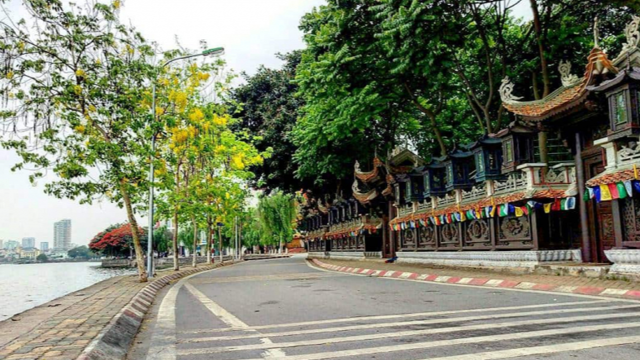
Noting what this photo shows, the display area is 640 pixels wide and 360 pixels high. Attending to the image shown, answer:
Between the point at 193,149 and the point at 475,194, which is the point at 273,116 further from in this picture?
the point at 475,194

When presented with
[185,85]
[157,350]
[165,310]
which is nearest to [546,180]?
[165,310]

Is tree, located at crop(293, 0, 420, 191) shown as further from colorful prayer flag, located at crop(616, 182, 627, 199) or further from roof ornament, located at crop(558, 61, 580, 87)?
colorful prayer flag, located at crop(616, 182, 627, 199)

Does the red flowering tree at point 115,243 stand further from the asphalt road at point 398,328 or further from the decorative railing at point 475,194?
the asphalt road at point 398,328

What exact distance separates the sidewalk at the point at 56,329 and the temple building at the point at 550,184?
33.9 feet

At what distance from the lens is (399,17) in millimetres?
16016

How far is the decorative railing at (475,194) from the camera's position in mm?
17438

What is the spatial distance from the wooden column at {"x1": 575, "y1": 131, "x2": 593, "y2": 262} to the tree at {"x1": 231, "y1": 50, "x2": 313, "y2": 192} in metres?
19.1

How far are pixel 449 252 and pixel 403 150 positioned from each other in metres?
8.65

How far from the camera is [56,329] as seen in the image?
6.90 m

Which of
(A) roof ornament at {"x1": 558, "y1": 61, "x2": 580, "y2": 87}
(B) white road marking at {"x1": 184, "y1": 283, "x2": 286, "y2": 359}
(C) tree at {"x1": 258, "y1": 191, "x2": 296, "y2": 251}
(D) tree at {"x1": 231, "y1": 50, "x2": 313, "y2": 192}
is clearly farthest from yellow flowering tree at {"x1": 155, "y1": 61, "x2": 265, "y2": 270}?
(C) tree at {"x1": 258, "y1": 191, "x2": 296, "y2": 251}

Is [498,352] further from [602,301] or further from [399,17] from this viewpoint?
[399,17]

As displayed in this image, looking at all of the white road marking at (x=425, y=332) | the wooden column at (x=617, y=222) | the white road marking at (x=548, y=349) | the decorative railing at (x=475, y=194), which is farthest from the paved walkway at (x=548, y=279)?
the white road marking at (x=548, y=349)

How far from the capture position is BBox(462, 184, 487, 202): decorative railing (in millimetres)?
17438

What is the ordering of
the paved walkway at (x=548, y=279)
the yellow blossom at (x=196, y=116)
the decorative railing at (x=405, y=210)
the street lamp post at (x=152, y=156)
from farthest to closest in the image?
the decorative railing at (x=405, y=210) < the yellow blossom at (x=196, y=116) < the street lamp post at (x=152, y=156) < the paved walkway at (x=548, y=279)
